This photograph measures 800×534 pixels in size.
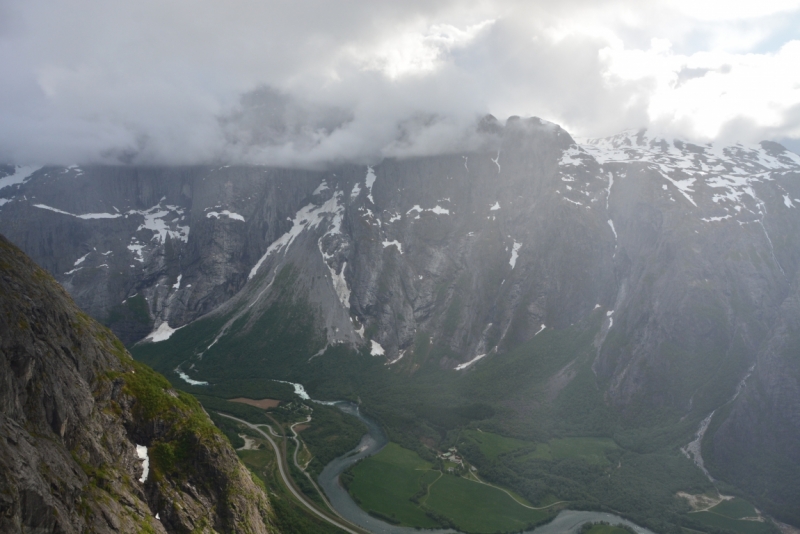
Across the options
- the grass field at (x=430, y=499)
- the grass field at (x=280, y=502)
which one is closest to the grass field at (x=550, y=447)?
the grass field at (x=430, y=499)

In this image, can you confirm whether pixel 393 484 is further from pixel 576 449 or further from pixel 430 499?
pixel 576 449

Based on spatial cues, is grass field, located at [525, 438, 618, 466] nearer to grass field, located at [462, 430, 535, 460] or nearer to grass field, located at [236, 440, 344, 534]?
grass field, located at [462, 430, 535, 460]

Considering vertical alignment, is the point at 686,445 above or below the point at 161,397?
below

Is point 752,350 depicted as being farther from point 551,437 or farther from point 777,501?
point 551,437

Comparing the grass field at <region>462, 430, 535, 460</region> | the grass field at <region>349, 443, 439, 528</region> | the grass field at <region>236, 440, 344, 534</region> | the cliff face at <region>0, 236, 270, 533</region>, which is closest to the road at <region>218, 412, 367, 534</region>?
the grass field at <region>236, 440, 344, 534</region>

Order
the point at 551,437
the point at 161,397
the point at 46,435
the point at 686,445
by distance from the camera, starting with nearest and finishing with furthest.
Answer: the point at 46,435
the point at 161,397
the point at 686,445
the point at 551,437

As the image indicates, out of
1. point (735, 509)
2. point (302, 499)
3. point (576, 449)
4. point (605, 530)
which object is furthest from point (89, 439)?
point (576, 449)

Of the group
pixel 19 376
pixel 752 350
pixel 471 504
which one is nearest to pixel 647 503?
pixel 471 504
